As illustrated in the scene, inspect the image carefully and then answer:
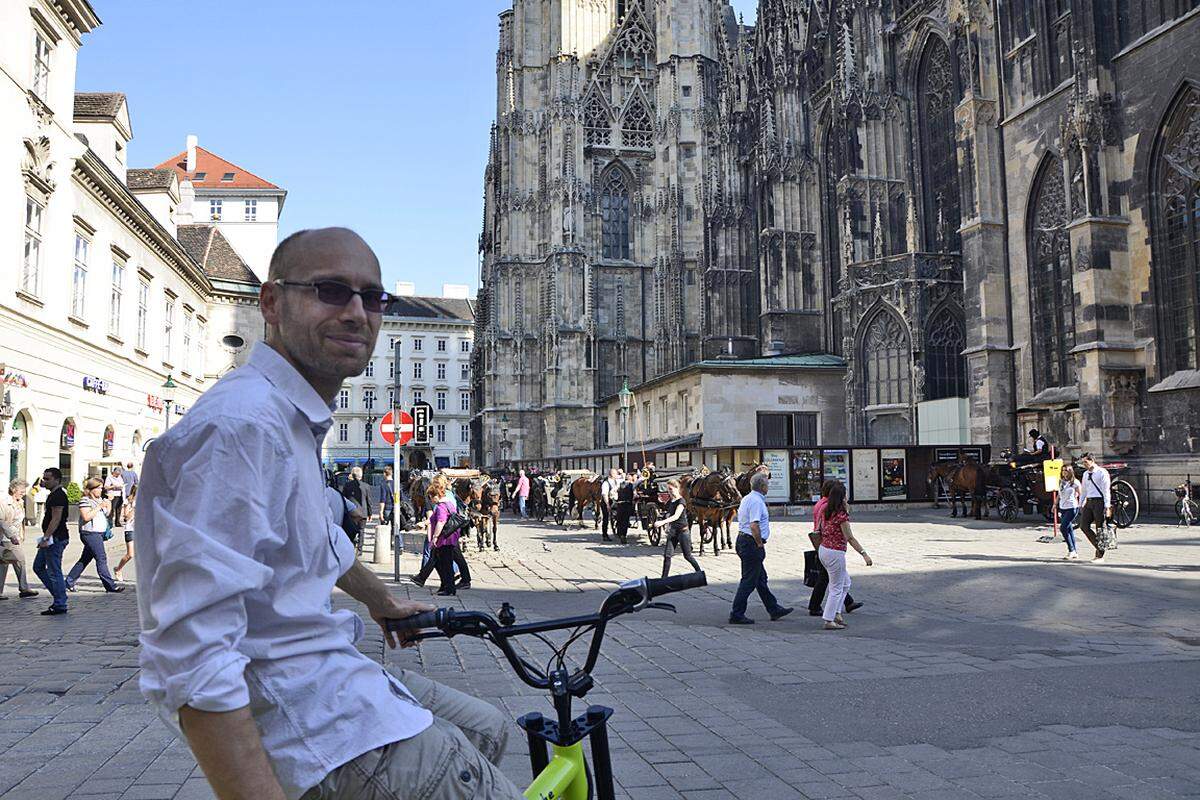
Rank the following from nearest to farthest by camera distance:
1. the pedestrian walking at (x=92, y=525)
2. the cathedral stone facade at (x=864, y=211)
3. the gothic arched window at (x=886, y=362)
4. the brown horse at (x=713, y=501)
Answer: the pedestrian walking at (x=92, y=525) → the brown horse at (x=713, y=501) → the cathedral stone facade at (x=864, y=211) → the gothic arched window at (x=886, y=362)

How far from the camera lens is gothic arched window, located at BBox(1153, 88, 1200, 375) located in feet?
72.0

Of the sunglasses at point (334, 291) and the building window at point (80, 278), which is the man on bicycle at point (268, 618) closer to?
the sunglasses at point (334, 291)

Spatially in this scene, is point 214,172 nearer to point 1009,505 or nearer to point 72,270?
point 72,270

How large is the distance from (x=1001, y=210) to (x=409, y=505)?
20.9 metres

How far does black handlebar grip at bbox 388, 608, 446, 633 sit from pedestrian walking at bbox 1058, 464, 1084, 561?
1456 cm

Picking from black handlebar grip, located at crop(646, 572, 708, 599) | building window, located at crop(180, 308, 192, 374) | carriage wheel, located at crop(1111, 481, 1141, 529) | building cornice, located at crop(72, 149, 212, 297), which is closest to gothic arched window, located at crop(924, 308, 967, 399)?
carriage wheel, located at crop(1111, 481, 1141, 529)

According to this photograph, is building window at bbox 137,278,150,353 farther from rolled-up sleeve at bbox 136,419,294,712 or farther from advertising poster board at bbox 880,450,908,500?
rolled-up sleeve at bbox 136,419,294,712

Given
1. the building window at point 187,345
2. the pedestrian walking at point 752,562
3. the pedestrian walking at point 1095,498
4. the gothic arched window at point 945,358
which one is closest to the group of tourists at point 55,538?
the pedestrian walking at point 752,562

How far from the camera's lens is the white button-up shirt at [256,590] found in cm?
154

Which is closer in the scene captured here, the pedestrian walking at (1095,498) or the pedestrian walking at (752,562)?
the pedestrian walking at (752,562)

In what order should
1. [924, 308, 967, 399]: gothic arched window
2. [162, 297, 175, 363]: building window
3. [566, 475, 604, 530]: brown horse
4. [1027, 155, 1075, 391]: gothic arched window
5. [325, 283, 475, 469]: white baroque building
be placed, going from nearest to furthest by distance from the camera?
[1027, 155, 1075, 391]: gothic arched window < [566, 475, 604, 530]: brown horse < [162, 297, 175, 363]: building window < [924, 308, 967, 399]: gothic arched window < [325, 283, 475, 469]: white baroque building

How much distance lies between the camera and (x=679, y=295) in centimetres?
5591

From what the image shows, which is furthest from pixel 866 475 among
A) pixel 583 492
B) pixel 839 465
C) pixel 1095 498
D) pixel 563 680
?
pixel 563 680

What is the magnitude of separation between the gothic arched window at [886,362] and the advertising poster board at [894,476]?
5.67 metres
